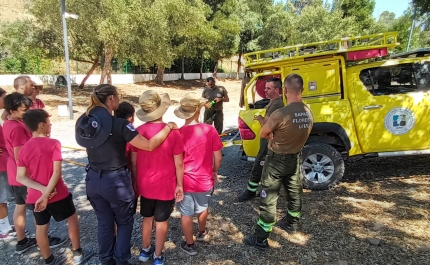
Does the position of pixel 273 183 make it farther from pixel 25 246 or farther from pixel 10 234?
pixel 10 234

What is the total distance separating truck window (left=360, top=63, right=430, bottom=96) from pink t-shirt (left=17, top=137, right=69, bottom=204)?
13.4ft

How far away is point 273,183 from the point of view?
3.06 metres

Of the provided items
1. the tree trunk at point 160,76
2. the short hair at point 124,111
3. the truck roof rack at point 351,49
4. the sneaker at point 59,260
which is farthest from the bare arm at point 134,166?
the tree trunk at point 160,76

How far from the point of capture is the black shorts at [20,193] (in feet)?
9.86

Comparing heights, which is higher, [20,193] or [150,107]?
[150,107]

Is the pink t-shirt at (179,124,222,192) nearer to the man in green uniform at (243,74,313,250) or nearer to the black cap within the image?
the man in green uniform at (243,74,313,250)

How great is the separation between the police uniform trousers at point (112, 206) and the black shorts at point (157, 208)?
132 millimetres

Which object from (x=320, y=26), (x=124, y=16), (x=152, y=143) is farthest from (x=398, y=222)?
(x=320, y=26)

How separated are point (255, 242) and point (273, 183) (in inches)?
Result: 25.4

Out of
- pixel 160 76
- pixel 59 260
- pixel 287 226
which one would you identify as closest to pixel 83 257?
pixel 59 260

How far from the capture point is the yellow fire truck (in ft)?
13.7

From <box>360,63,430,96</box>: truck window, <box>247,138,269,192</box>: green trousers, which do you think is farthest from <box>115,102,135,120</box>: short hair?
<box>360,63,430,96</box>: truck window

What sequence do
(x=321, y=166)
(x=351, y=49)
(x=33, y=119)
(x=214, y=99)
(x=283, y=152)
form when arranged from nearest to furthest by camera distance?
(x=33, y=119), (x=283, y=152), (x=351, y=49), (x=321, y=166), (x=214, y=99)

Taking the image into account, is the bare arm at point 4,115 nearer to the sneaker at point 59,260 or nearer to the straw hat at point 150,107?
the sneaker at point 59,260
